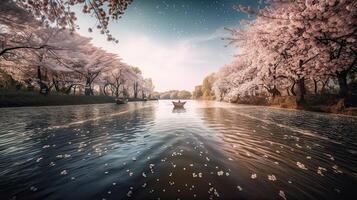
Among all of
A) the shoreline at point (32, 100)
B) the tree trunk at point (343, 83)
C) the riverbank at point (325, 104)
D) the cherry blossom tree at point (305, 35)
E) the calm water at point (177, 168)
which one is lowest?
the calm water at point (177, 168)

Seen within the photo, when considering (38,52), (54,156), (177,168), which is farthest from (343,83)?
(38,52)

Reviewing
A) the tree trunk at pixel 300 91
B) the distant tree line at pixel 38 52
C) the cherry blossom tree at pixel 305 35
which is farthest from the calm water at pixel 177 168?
the tree trunk at pixel 300 91

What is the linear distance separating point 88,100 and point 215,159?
127 feet

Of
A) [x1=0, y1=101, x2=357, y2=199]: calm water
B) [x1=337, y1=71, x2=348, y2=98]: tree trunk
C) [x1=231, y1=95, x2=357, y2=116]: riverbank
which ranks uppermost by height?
[x1=337, y1=71, x2=348, y2=98]: tree trunk

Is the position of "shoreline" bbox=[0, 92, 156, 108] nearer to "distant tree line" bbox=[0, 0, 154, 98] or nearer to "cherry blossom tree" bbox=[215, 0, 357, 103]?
"distant tree line" bbox=[0, 0, 154, 98]

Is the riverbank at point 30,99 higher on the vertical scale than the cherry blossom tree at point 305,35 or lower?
lower

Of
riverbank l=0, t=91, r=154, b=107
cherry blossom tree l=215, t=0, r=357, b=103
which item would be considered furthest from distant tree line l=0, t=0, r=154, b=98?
cherry blossom tree l=215, t=0, r=357, b=103

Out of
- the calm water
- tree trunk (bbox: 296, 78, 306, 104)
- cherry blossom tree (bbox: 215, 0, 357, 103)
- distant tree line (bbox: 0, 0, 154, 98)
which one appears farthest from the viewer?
tree trunk (bbox: 296, 78, 306, 104)

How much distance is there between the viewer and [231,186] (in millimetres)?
3768

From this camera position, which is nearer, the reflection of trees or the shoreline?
the reflection of trees

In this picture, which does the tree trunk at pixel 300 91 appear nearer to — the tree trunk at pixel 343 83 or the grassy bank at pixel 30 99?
the tree trunk at pixel 343 83

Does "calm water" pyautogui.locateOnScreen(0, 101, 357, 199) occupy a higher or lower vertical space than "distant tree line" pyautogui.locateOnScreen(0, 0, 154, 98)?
lower

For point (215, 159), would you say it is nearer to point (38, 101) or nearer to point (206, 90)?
point (38, 101)

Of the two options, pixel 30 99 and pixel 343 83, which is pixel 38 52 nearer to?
pixel 30 99
